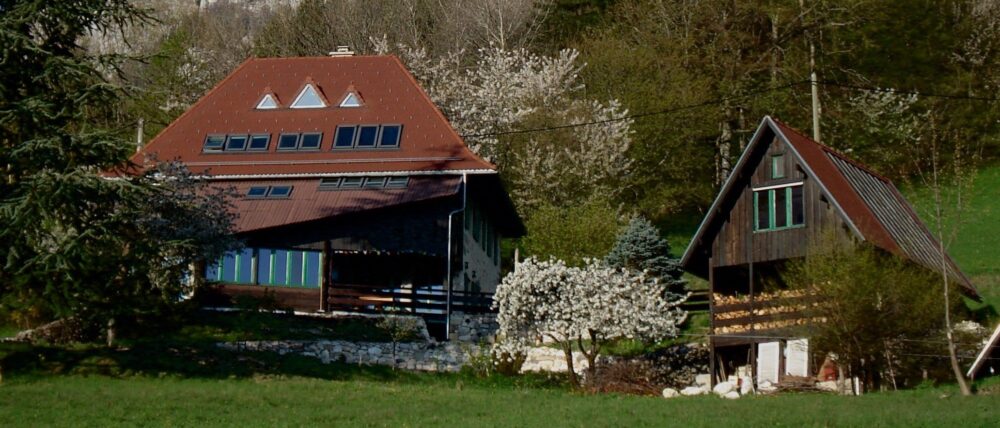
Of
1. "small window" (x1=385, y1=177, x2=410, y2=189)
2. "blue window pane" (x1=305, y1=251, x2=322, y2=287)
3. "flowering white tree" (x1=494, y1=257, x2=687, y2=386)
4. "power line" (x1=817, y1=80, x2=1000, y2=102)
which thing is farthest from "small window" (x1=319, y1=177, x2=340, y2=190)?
"power line" (x1=817, y1=80, x2=1000, y2=102)

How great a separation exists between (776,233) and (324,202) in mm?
13209

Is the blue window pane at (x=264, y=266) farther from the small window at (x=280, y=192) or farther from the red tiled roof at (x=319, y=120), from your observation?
the red tiled roof at (x=319, y=120)

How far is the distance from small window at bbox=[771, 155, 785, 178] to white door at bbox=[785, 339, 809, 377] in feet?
13.8

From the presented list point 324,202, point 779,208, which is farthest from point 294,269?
point 779,208

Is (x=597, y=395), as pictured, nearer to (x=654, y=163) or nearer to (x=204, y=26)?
(x=654, y=163)

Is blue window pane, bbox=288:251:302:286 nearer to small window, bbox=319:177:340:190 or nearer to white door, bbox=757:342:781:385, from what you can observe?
small window, bbox=319:177:340:190

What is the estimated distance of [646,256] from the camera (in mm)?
37656

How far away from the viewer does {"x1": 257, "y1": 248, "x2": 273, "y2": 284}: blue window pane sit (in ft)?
123

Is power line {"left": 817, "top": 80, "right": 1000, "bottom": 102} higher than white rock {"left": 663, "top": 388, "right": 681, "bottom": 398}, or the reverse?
power line {"left": 817, "top": 80, "right": 1000, "bottom": 102}

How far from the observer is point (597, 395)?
2616cm

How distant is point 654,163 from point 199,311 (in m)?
22.6

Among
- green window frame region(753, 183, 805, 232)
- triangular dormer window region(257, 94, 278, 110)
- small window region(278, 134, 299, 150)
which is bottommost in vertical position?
green window frame region(753, 183, 805, 232)

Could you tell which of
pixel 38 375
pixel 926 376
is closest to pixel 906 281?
pixel 926 376

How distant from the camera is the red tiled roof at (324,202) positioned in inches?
1444
